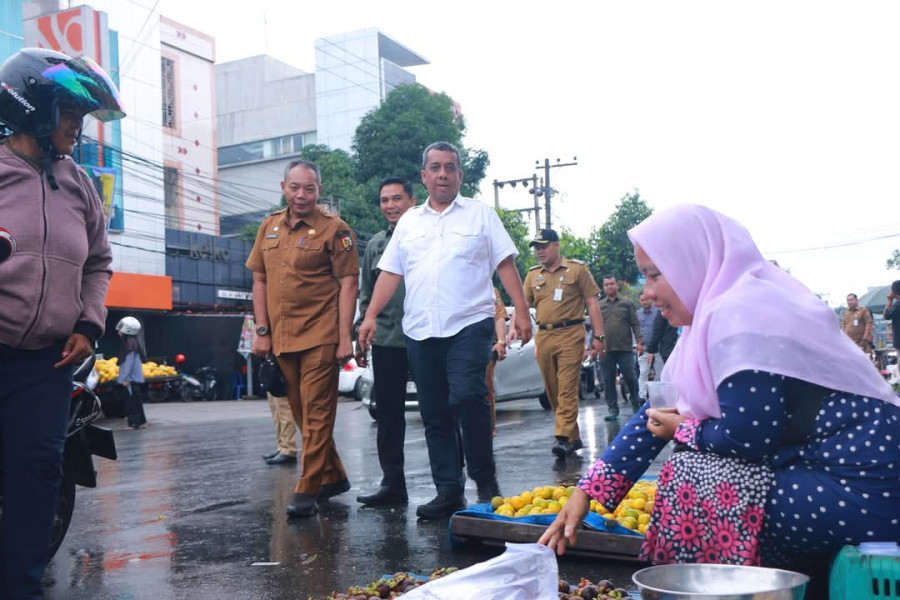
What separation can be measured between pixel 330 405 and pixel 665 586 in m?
3.31

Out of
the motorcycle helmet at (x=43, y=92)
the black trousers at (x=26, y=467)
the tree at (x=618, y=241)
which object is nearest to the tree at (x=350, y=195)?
the tree at (x=618, y=241)

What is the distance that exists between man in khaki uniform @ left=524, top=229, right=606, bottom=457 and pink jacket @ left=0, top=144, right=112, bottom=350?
17.7 ft

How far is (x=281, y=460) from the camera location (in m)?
8.42

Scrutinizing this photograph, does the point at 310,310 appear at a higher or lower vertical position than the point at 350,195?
lower

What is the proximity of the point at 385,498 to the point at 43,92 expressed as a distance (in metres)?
3.21

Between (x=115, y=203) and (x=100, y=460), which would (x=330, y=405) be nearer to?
(x=100, y=460)

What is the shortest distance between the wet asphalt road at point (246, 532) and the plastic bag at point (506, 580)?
1.22m

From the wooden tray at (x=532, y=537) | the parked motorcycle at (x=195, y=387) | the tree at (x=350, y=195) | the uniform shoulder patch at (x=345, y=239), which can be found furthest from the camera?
the tree at (x=350, y=195)

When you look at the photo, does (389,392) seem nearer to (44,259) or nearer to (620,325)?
(44,259)

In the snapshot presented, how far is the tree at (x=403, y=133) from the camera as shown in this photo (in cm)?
3591

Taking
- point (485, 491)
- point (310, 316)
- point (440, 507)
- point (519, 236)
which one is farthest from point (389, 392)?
point (519, 236)

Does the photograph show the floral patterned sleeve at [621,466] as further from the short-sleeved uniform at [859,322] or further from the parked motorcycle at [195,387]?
the parked motorcycle at [195,387]

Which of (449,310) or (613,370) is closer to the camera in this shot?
(449,310)

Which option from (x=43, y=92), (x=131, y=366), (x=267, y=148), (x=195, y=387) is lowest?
(x=195, y=387)
